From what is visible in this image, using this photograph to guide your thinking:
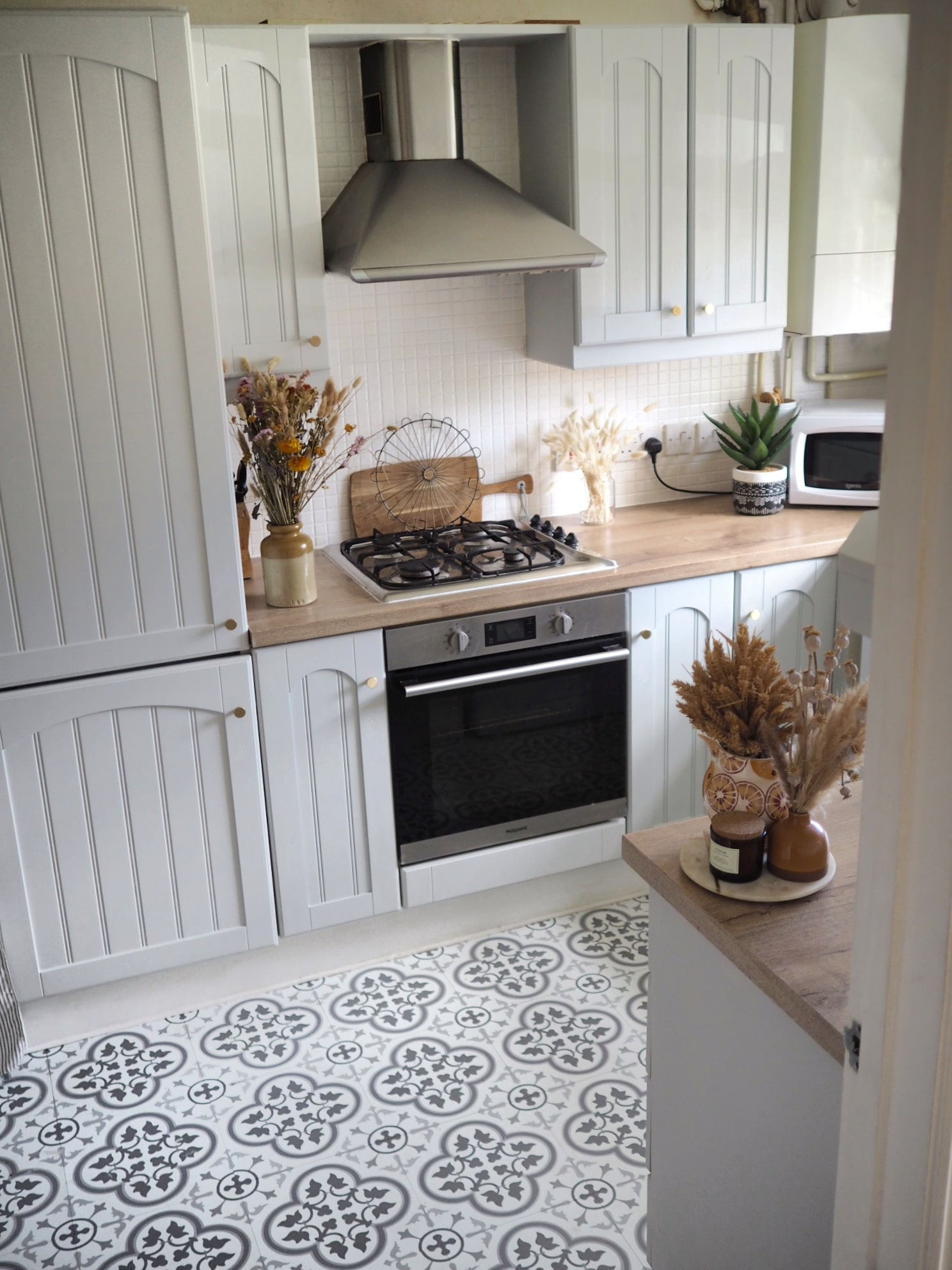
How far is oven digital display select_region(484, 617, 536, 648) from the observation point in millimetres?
2818

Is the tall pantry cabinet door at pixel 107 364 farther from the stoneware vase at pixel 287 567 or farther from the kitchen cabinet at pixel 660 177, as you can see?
the kitchen cabinet at pixel 660 177

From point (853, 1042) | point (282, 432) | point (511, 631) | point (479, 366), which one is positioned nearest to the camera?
point (853, 1042)

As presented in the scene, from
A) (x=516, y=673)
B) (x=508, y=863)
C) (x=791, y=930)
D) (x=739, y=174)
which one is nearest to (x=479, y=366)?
(x=739, y=174)

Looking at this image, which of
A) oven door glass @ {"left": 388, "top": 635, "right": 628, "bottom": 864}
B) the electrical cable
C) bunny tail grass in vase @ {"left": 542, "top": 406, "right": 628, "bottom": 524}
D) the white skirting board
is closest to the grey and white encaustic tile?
the white skirting board

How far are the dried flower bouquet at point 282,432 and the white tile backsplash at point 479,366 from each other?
0.35 metres

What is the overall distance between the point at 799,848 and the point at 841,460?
2.05 metres

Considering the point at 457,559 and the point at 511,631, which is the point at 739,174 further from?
the point at 511,631

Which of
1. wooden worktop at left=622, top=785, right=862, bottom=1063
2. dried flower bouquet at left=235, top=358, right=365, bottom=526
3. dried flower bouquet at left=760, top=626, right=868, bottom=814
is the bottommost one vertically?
wooden worktop at left=622, top=785, right=862, bottom=1063

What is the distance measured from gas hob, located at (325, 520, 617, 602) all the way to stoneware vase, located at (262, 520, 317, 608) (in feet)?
0.54

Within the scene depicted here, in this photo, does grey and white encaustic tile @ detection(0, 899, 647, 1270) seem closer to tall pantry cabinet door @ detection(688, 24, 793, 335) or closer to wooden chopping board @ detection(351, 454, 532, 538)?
wooden chopping board @ detection(351, 454, 532, 538)

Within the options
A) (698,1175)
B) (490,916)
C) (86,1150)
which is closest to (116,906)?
(86,1150)

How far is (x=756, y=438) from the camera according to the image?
338cm

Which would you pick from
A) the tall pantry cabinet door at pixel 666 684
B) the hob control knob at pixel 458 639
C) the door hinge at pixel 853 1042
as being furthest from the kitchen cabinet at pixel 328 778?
the door hinge at pixel 853 1042

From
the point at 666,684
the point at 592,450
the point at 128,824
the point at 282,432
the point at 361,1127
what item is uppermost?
the point at 282,432
